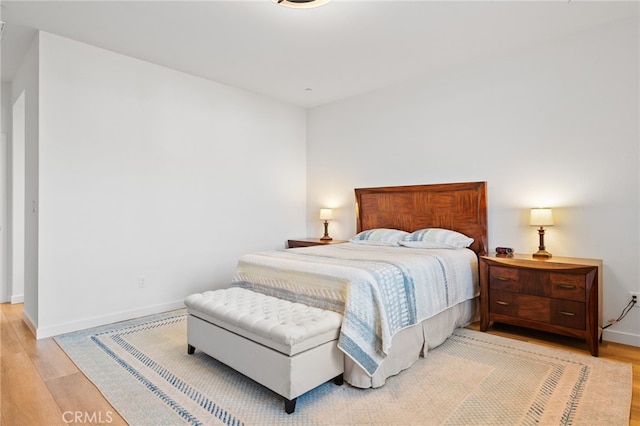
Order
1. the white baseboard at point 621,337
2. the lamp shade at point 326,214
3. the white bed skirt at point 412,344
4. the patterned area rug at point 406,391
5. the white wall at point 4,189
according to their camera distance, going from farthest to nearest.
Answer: the lamp shade at point 326,214 → the white wall at point 4,189 → the white baseboard at point 621,337 → the white bed skirt at point 412,344 → the patterned area rug at point 406,391

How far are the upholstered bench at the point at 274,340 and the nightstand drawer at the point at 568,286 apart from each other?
1.88m

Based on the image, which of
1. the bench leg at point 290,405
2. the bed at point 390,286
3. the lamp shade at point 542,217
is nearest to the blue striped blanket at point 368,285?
the bed at point 390,286

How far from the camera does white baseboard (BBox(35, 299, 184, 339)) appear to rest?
122 inches

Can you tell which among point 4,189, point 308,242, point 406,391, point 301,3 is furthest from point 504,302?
point 4,189

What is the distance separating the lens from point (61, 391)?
7.18 feet

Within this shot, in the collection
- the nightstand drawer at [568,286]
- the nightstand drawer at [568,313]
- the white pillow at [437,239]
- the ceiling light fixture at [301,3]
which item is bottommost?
the nightstand drawer at [568,313]

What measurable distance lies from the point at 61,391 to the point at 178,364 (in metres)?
0.67

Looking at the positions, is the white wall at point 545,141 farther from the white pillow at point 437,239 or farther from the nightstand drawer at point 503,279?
the nightstand drawer at point 503,279

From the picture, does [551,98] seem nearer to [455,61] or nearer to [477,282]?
[455,61]

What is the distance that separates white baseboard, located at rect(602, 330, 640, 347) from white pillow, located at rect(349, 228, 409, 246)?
1928 millimetres

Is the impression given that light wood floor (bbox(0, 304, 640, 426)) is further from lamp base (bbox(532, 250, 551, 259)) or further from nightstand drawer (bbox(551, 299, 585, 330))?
lamp base (bbox(532, 250, 551, 259))

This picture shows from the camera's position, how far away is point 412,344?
2.54 m

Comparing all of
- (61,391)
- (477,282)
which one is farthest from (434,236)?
(61,391)

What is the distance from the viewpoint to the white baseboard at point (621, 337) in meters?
2.91
